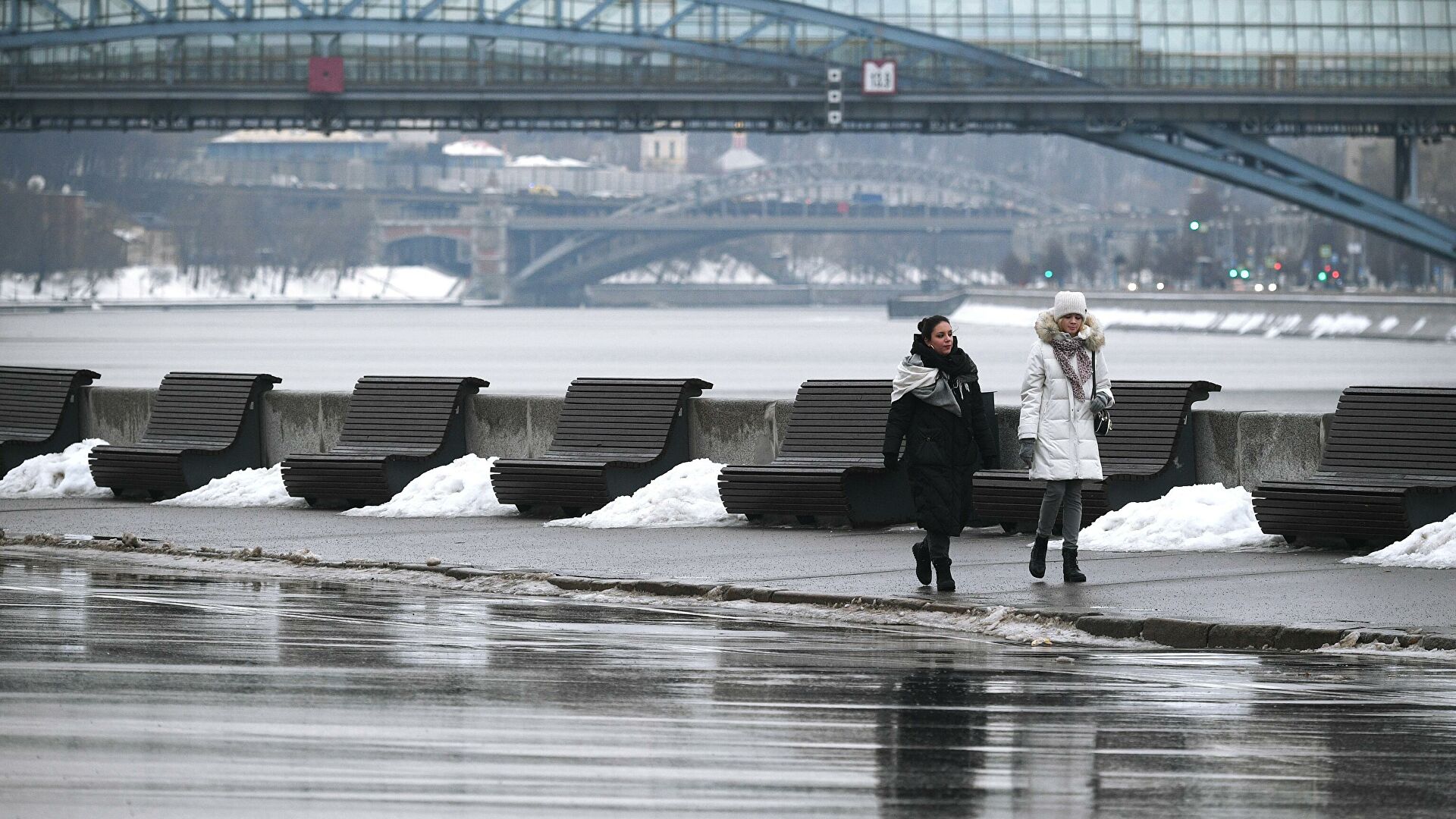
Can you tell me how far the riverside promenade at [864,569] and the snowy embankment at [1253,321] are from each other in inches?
2674

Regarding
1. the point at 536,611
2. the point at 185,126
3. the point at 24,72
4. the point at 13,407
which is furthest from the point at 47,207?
the point at 536,611

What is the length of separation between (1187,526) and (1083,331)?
225 centimetres

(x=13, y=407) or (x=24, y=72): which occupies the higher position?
(x=24, y=72)

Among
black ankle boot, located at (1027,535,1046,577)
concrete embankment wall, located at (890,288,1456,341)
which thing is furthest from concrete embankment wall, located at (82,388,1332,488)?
concrete embankment wall, located at (890,288,1456,341)

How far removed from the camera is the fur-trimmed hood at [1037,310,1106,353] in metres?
12.4

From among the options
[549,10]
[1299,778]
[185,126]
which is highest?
Answer: [549,10]

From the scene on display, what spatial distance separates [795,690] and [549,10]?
9579 cm

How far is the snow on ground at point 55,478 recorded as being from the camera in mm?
19344

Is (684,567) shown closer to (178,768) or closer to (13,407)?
(178,768)

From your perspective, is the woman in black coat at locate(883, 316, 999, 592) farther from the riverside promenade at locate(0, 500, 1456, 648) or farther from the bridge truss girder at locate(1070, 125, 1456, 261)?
the bridge truss girder at locate(1070, 125, 1456, 261)

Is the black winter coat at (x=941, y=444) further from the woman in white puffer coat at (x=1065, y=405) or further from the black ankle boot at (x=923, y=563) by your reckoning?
the woman in white puffer coat at (x=1065, y=405)

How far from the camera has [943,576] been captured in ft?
39.6

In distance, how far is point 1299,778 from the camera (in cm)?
713

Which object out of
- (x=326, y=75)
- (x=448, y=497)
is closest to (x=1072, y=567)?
(x=448, y=497)
